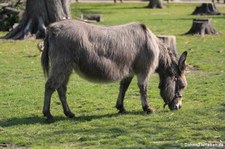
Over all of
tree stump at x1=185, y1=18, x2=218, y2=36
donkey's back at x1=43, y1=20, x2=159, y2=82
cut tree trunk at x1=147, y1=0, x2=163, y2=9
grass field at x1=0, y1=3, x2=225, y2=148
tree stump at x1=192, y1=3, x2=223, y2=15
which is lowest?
cut tree trunk at x1=147, y1=0, x2=163, y2=9

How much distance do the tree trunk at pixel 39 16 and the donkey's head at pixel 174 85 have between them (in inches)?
479

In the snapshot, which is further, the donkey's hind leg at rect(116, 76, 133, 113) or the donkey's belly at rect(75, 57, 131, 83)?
the donkey's hind leg at rect(116, 76, 133, 113)

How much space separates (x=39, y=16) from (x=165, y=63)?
1324cm

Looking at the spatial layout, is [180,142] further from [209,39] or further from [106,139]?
[209,39]

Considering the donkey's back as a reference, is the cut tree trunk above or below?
below

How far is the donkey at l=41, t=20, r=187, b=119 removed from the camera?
901 cm

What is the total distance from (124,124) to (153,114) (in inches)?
37.1

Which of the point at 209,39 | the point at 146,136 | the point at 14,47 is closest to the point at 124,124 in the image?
the point at 146,136

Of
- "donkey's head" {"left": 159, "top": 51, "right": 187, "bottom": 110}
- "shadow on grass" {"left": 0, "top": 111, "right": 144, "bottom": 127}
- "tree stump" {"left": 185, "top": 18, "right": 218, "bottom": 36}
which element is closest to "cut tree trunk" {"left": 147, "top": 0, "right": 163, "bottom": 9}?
"tree stump" {"left": 185, "top": 18, "right": 218, "bottom": 36}

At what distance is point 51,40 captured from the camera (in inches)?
357

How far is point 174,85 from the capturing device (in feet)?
33.2

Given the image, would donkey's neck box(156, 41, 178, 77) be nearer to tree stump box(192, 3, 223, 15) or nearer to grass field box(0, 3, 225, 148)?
grass field box(0, 3, 225, 148)

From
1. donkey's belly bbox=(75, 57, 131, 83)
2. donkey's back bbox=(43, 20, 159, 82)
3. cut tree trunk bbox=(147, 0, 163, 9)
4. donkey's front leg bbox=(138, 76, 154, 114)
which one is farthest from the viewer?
cut tree trunk bbox=(147, 0, 163, 9)

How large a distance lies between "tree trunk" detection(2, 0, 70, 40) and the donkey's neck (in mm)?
12083
